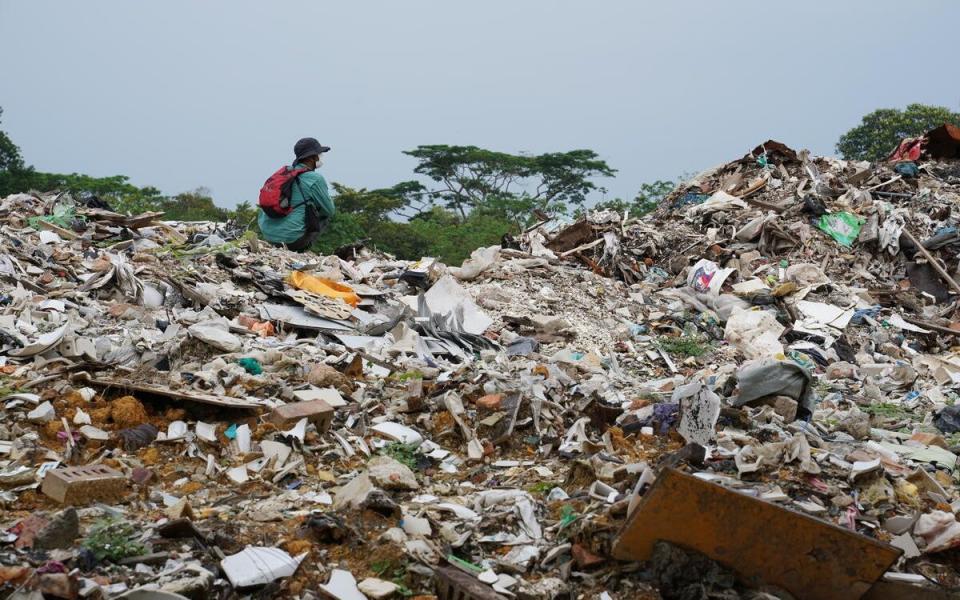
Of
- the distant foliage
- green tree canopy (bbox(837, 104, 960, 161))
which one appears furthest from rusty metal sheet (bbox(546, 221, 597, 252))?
green tree canopy (bbox(837, 104, 960, 161))

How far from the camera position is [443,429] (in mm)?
4051

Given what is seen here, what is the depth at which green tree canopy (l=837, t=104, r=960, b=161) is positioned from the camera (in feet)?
65.8

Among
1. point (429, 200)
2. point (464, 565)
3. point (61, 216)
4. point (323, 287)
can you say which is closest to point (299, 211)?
point (323, 287)

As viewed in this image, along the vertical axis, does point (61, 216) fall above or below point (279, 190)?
below

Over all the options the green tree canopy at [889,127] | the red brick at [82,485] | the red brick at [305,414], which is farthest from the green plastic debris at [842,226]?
the green tree canopy at [889,127]

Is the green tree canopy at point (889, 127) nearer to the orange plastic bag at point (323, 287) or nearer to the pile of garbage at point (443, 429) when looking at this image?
the pile of garbage at point (443, 429)

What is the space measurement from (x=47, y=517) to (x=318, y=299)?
3.41 meters

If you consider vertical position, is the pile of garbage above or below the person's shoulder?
below

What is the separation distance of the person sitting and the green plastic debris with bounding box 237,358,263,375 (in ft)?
10.7

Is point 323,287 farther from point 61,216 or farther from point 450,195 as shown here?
point 450,195

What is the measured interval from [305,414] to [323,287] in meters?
2.80

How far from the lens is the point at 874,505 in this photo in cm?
312

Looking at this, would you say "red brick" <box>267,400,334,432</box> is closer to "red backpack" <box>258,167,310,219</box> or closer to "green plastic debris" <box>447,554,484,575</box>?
"green plastic debris" <box>447,554,484,575</box>

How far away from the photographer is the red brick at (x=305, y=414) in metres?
3.79
